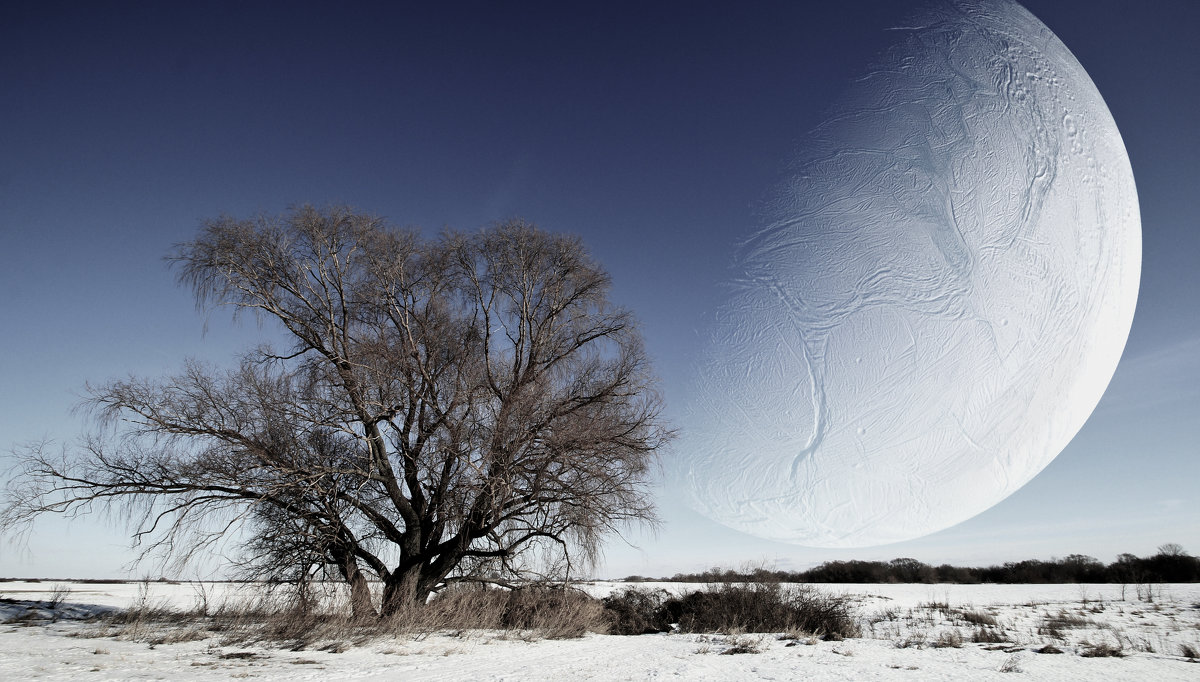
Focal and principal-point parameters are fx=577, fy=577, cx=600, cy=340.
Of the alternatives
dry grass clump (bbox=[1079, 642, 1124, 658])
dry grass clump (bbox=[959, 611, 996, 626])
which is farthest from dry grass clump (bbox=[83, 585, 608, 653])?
dry grass clump (bbox=[959, 611, 996, 626])

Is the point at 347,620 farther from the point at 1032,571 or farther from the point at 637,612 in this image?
the point at 1032,571

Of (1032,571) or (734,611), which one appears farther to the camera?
(1032,571)

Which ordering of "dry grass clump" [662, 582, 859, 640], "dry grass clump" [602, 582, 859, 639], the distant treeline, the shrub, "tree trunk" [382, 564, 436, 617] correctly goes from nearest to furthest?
"tree trunk" [382, 564, 436, 617] → "dry grass clump" [662, 582, 859, 640] → "dry grass clump" [602, 582, 859, 639] → the shrub → the distant treeline

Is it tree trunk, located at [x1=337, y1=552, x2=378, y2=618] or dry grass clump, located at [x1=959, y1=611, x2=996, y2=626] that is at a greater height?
tree trunk, located at [x1=337, y1=552, x2=378, y2=618]

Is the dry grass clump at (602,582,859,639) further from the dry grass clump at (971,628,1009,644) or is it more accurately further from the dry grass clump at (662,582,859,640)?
the dry grass clump at (971,628,1009,644)

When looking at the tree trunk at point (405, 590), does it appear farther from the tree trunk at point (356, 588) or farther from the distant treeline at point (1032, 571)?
the distant treeline at point (1032, 571)

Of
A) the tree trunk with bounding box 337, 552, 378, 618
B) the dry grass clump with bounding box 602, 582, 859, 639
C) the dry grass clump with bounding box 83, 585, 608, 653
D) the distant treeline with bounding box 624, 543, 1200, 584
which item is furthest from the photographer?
the distant treeline with bounding box 624, 543, 1200, 584

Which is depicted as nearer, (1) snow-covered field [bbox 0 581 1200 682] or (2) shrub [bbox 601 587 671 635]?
(1) snow-covered field [bbox 0 581 1200 682]

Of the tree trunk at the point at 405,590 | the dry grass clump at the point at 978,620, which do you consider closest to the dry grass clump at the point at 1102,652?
the dry grass clump at the point at 978,620

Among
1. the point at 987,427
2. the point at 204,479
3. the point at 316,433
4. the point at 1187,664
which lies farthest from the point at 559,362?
the point at 1187,664

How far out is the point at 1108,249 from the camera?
12.4 metres

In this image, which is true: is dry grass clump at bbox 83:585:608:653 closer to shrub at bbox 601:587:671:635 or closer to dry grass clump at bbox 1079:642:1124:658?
shrub at bbox 601:587:671:635

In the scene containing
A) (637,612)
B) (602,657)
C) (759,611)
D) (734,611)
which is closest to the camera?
(602,657)

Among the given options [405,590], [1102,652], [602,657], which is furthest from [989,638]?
[405,590]
